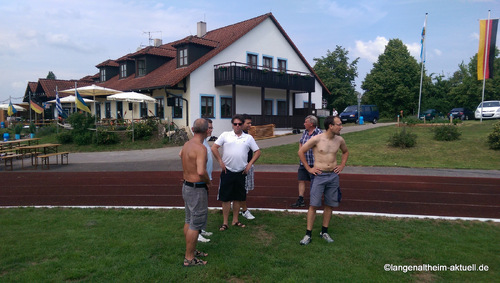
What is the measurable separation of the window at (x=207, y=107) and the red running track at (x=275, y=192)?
12.0 m

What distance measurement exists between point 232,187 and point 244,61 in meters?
20.6

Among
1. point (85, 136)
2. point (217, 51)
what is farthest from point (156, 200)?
point (217, 51)

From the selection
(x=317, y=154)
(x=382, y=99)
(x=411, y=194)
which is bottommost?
(x=411, y=194)

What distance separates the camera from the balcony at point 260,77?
22.6m

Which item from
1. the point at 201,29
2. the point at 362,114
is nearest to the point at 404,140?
the point at 362,114

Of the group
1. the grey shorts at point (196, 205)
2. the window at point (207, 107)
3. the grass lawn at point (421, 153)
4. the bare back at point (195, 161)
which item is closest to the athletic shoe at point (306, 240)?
the grey shorts at point (196, 205)

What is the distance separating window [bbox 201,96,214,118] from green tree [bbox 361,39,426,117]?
1170 inches

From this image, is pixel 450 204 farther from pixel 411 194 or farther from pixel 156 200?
pixel 156 200

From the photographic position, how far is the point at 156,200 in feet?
25.3

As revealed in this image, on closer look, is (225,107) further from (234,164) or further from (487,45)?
(234,164)

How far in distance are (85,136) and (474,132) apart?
22361 mm

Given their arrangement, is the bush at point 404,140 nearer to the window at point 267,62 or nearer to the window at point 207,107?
the window at point 207,107

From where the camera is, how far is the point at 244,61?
25016 millimetres

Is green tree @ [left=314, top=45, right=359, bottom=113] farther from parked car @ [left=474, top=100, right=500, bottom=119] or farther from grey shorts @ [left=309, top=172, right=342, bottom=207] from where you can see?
grey shorts @ [left=309, top=172, right=342, bottom=207]
